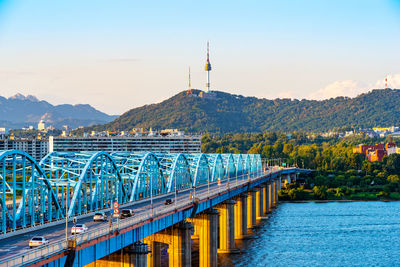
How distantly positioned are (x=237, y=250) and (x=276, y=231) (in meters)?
21.3

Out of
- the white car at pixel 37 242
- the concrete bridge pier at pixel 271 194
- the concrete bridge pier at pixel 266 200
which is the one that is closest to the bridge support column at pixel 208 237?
the white car at pixel 37 242

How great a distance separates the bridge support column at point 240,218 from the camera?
354 feet

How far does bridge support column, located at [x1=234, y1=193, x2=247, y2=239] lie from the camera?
108 m

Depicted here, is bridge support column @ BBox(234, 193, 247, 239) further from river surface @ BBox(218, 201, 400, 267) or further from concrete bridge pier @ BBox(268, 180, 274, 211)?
concrete bridge pier @ BBox(268, 180, 274, 211)

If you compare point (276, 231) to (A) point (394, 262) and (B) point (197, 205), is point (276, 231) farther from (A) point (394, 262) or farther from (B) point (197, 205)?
(B) point (197, 205)

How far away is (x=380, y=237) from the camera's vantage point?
10494 centimetres

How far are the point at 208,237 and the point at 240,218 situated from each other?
28.8 metres

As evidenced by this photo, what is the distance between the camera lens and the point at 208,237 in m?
80.8

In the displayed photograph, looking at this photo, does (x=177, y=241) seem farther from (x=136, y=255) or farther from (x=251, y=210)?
(x=251, y=210)

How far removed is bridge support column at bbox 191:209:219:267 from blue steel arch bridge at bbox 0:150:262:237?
7.65 metres

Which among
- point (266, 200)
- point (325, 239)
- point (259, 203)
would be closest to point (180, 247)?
point (325, 239)

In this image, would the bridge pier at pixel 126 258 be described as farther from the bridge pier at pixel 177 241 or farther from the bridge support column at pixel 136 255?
the bridge pier at pixel 177 241

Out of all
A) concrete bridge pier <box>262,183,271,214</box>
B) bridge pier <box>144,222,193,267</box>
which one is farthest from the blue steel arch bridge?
concrete bridge pier <box>262,183,271,214</box>

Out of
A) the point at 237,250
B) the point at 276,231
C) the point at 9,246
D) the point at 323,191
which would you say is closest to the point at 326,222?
the point at 276,231
